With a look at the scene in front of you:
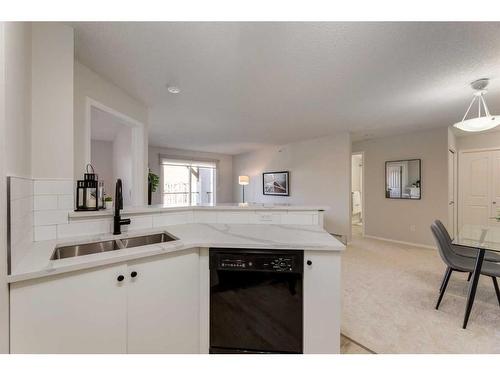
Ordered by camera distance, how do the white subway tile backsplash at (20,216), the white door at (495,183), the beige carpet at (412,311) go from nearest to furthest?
the white subway tile backsplash at (20,216)
the beige carpet at (412,311)
the white door at (495,183)

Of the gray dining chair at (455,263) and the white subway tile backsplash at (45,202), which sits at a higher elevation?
the white subway tile backsplash at (45,202)

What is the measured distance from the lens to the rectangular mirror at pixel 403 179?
4.15 m

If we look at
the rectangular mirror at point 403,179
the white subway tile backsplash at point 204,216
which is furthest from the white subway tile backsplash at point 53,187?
the rectangular mirror at point 403,179

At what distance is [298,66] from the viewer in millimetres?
1894

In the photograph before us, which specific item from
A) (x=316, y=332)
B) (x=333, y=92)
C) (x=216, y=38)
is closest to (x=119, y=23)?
(x=216, y=38)

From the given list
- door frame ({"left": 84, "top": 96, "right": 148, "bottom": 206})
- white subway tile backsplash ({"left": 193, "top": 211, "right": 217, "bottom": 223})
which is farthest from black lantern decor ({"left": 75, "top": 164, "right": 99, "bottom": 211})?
door frame ({"left": 84, "top": 96, "right": 148, "bottom": 206})

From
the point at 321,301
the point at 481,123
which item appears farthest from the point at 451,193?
the point at 321,301

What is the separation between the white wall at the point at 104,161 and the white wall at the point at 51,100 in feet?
14.0

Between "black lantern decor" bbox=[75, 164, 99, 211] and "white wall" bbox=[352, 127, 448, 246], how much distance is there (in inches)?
202

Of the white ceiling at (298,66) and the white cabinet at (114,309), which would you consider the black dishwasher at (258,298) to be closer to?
the white cabinet at (114,309)

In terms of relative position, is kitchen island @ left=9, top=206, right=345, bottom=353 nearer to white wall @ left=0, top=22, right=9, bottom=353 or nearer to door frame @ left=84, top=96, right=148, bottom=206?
white wall @ left=0, top=22, right=9, bottom=353

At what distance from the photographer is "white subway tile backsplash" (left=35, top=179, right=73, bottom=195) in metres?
1.29

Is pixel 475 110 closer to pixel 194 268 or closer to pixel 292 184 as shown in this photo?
pixel 292 184
